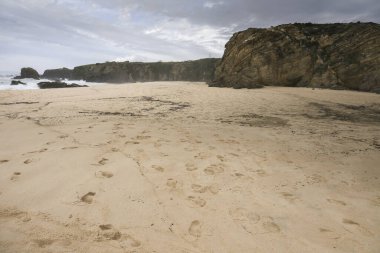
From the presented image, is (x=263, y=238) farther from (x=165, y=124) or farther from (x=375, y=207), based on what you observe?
(x=165, y=124)

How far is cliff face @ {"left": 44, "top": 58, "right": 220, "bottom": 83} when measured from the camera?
116 ft

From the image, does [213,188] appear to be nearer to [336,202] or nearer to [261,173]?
[261,173]

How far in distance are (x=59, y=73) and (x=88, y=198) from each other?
75.9 meters

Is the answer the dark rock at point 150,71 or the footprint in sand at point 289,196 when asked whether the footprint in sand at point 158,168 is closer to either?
the footprint in sand at point 289,196

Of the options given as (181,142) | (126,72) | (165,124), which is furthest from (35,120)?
(126,72)

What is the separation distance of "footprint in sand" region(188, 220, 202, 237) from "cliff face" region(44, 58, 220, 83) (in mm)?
31486

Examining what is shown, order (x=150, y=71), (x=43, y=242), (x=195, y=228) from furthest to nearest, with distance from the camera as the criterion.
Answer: (x=150, y=71) → (x=195, y=228) → (x=43, y=242)

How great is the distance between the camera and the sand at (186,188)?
1836mm

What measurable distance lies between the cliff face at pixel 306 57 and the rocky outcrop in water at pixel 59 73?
55208 millimetres

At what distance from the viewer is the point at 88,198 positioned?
2.29 metres

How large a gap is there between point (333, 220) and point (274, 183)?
677mm

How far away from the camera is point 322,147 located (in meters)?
3.86

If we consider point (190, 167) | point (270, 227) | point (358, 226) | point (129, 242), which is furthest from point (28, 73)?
point (358, 226)

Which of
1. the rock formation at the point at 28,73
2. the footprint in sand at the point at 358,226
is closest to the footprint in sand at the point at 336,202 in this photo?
the footprint in sand at the point at 358,226
